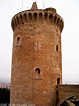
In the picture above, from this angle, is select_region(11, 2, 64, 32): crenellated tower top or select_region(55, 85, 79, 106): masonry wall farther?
select_region(11, 2, 64, 32): crenellated tower top

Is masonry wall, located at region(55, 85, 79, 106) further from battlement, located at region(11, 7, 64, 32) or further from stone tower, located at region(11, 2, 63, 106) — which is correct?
battlement, located at region(11, 7, 64, 32)

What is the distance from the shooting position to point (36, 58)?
12.5m

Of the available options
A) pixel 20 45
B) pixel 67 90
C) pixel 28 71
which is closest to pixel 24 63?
pixel 28 71

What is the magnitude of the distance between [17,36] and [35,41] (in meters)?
1.68

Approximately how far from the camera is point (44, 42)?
42.1ft

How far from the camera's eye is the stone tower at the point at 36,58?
1212cm

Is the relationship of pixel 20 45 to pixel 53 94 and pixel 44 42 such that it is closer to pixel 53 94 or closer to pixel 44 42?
pixel 44 42

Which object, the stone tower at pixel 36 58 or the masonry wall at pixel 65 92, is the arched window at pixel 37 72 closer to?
the stone tower at pixel 36 58

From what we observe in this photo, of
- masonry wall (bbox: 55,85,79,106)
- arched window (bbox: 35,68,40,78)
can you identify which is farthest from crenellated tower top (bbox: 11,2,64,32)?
masonry wall (bbox: 55,85,79,106)

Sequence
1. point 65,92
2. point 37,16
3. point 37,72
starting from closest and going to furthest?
point 65,92 < point 37,72 < point 37,16

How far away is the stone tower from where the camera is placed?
12125 millimetres

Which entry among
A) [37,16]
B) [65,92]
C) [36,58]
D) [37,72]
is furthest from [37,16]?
[65,92]

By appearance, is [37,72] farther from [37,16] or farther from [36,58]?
[37,16]

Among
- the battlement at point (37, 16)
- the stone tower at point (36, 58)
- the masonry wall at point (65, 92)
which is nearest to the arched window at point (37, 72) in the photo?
the stone tower at point (36, 58)
